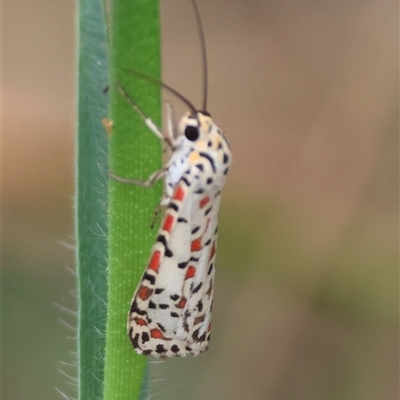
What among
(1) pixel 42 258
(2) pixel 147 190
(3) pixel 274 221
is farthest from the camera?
(3) pixel 274 221

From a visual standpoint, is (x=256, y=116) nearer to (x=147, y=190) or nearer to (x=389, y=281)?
(x=389, y=281)

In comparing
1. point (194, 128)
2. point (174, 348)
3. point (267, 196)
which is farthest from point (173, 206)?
point (267, 196)

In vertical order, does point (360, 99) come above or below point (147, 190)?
below

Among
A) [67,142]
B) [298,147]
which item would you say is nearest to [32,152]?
[67,142]

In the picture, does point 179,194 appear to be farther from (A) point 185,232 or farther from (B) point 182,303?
(B) point 182,303

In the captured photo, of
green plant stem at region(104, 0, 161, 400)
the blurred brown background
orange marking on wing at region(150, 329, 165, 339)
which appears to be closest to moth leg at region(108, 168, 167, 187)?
green plant stem at region(104, 0, 161, 400)

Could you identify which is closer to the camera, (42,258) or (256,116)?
(42,258)

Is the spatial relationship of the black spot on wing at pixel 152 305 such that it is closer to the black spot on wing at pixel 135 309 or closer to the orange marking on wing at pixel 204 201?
the black spot on wing at pixel 135 309
